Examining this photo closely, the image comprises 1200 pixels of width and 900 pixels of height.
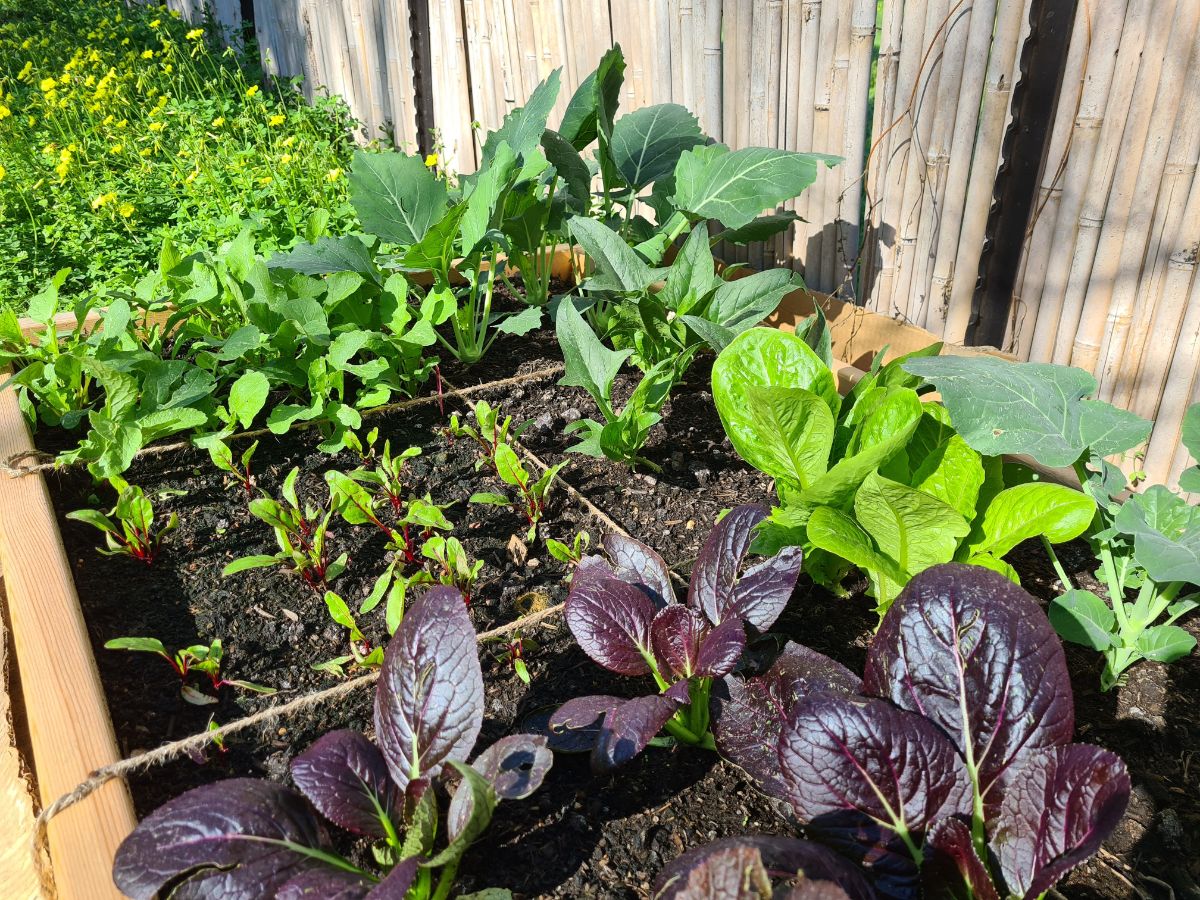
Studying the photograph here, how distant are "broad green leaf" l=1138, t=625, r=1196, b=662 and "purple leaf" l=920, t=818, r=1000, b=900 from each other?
488mm

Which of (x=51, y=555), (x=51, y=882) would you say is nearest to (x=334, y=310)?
(x=51, y=555)

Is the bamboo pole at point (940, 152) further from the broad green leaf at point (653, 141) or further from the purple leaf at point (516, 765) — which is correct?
the purple leaf at point (516, 765)

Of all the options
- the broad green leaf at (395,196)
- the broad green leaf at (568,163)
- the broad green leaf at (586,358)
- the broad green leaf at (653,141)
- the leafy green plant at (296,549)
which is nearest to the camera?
the leafy green plant at (296,549)

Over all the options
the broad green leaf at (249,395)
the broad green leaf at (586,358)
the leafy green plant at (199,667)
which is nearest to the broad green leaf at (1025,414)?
the broad green leaf at (586,358)

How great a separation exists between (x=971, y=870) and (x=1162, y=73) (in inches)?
57.8

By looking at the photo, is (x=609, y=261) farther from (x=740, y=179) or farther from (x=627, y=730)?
(x=627, y=730)

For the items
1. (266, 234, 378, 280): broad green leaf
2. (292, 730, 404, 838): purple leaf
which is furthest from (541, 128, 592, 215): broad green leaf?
(292, 730, 404, 838): purple leaf

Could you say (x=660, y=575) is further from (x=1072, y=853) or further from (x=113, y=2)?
(x=113, y=2)

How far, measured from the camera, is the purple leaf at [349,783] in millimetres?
1002

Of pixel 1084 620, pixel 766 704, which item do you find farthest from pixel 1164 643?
pixel 766 704

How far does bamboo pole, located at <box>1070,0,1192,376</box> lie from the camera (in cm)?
157

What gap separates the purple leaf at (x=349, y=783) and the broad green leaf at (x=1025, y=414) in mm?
898

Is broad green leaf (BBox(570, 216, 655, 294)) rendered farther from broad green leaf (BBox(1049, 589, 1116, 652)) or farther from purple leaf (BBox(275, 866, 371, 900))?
purple leaf (BBox(275, 866, 371, 900))

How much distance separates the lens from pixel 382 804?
3.42ft
